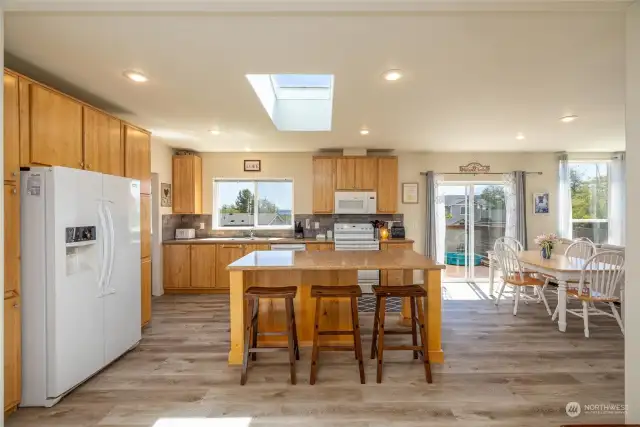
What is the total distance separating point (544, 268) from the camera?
3766mm

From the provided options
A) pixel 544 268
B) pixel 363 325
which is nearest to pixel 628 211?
pixel 544 268

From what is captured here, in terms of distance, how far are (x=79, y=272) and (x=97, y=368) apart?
0.80 meters

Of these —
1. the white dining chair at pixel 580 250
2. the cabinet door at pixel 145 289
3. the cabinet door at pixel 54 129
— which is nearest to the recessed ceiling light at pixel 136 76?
the cabinet door at pixel 54 129

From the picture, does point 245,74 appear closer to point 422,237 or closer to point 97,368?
point 97,368

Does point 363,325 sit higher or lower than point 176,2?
lower

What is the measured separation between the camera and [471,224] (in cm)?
618

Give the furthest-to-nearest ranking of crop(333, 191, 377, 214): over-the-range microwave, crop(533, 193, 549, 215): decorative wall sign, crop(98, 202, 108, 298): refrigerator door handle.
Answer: crop(533, 193, 549, 215): decorative wall sign, crop(333, 191, 377, 214): over-the-range microwave, crop(98, 202, 108, 298): refrigerator door handle

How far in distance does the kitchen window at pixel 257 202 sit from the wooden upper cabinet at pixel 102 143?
283cm

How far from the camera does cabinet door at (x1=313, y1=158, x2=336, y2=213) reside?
5637 millimetres

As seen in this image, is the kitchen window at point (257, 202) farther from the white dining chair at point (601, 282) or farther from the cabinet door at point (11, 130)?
the white dining chair at point (601, 282)

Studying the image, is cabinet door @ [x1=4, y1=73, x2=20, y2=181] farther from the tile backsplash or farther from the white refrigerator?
the tile backsplash

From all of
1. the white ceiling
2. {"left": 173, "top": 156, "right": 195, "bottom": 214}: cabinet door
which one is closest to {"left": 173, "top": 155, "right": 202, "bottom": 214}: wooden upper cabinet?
{"left": 173, "top": 156, "right": 195, "bottom": 214}: cabinet door

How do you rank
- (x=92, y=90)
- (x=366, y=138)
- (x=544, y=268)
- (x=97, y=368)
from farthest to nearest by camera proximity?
(x=366, y=138) < (x=544, y=268) < (x=92, y=90) < (x=97, y=368)

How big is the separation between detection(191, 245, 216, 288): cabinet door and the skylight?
2.44m
